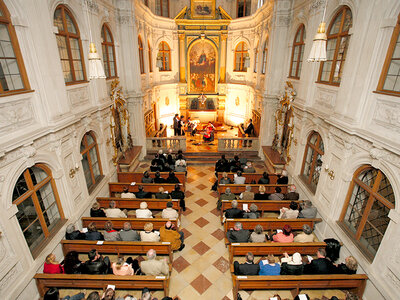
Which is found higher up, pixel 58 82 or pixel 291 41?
pixel 291 41

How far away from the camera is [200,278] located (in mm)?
6242

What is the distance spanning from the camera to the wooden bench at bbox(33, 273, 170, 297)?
5082mm

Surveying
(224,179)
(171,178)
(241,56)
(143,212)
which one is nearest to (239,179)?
(224,179)

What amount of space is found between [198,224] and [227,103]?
44.6 ft

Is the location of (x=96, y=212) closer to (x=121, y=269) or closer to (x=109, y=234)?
(x=109, y=234)

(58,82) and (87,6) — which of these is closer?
(58,82)

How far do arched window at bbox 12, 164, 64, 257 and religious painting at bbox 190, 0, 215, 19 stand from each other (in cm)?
1670

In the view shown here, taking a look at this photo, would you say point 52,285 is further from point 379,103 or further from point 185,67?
point 185,67

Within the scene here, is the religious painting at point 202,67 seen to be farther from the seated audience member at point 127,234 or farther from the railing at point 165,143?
the seated audience member at point 127,234

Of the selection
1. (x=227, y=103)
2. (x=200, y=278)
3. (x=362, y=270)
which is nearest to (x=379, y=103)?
(x=362, y=270)

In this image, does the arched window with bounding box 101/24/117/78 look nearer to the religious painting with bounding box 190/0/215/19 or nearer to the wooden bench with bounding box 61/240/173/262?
the wooden bench with bounding box 61/240/173/262

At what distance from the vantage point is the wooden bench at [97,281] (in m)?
5.08

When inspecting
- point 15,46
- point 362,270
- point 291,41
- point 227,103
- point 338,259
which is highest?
point 291,41

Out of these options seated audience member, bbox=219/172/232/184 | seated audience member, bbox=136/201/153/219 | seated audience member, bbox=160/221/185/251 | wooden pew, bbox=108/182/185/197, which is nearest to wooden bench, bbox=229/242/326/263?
seated audience member, bbox=160/221/185/251
